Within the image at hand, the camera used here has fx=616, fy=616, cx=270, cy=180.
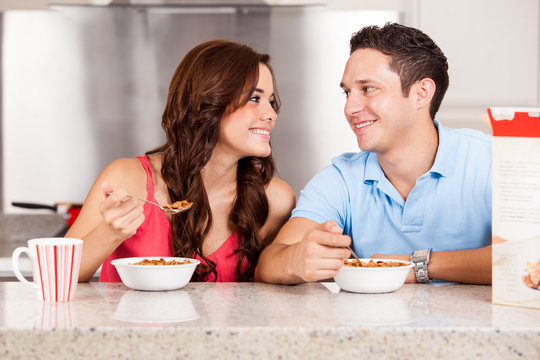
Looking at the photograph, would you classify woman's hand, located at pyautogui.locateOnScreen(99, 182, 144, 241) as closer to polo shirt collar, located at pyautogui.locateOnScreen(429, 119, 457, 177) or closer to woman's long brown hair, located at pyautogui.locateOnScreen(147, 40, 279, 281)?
woman's long brown hair, located at pyautogui.locateOnScreen(147, 40, 279, 281)

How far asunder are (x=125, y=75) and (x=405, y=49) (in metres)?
1.61

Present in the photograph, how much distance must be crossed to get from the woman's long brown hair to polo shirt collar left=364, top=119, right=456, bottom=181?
0.33 meters

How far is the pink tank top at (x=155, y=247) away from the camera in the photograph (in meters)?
1.65

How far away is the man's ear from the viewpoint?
1699mm

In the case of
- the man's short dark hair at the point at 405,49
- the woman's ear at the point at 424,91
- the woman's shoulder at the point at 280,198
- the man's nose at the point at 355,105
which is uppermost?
the man's short dark hair at the point at 405,49

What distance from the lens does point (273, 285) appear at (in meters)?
1.25

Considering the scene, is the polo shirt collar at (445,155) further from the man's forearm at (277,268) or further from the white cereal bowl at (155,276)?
the white cereal bowl at (155,276)

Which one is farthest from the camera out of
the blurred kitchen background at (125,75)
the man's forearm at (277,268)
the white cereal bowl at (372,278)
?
the blurred kitchen background at (125,75)

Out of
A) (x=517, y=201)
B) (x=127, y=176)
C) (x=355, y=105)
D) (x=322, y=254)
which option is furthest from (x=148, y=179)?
(x=517, y=201)

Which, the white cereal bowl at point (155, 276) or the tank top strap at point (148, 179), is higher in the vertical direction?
the tank top strap at point (148, 179)

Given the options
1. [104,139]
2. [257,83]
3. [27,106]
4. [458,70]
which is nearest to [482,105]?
[458,70]

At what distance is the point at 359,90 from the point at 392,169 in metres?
0.23

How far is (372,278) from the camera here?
1.13 meters

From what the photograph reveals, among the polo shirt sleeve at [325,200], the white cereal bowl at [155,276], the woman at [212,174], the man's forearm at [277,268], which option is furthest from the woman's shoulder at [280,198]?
the white cereal bowl at [155,276]
